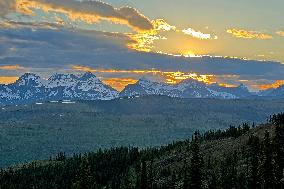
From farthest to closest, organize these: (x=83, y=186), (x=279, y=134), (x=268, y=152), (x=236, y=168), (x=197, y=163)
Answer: (x=236, y=168) → (x=279, y=134) → (x=268, y=152) → (x=83, y=186) → (x=197, y=163)

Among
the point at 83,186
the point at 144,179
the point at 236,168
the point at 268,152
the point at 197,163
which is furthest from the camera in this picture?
the point at 236,168

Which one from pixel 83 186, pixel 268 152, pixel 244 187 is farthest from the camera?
pixel 244 187

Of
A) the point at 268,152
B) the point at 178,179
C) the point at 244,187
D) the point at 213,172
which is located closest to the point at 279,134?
the point at 268,152

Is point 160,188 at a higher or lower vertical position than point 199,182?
lower

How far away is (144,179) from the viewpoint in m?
86.5

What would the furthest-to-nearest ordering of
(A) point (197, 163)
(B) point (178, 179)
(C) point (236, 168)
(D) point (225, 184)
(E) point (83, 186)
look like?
(B) point (178, 179), (C) point (236, 168), (D) point (225, 184), (E) point (83, 186), (A) point (197, 163)

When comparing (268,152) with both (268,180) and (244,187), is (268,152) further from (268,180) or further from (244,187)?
(244,187)

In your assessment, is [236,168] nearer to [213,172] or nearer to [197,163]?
[213,172]

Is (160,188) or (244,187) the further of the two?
(160,188)

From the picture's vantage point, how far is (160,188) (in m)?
186

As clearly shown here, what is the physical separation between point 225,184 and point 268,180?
6805 cm

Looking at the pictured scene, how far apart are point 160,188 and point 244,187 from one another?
44.4 meters

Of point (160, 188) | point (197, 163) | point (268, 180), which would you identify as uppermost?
point (197, 163)

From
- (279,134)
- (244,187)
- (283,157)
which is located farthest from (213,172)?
(283,157)
